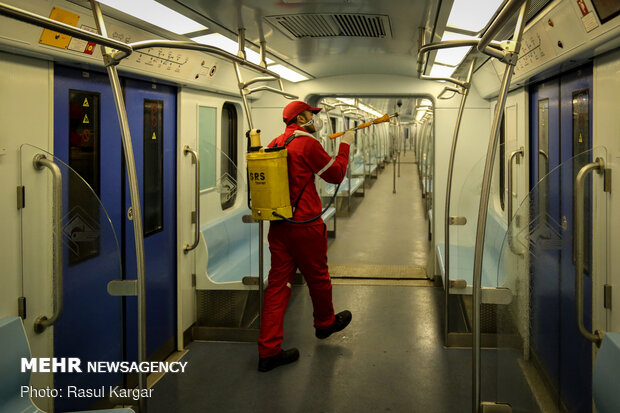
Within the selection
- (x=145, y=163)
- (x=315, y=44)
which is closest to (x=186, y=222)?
(x=145, y=163)

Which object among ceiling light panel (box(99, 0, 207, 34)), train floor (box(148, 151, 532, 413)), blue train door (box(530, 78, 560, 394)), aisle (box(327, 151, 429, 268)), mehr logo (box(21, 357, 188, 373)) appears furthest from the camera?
aisle (box(327, 151, 429, 268))

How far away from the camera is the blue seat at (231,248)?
173 inches

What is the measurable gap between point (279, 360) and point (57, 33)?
2645 millimetres

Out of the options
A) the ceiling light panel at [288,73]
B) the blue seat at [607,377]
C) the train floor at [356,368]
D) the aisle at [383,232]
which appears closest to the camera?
the blue seat at [607,377]

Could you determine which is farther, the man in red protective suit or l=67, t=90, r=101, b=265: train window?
the man in red protective suit

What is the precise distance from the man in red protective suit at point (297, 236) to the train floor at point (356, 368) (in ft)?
0.96

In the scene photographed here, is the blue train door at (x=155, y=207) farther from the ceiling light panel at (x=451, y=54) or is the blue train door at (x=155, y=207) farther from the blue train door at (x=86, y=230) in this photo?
the ceiling light panel at (x=451, y=54)

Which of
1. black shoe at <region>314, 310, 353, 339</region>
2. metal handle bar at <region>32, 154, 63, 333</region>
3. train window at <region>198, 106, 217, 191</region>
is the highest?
train window at <region>198, 106, 217, 191</region>

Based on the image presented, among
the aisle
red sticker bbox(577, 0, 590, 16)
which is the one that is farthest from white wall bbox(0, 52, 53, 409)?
the aisle

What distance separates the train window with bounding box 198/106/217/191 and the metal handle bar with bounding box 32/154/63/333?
1814 mm

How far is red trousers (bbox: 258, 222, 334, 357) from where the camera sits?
3.82 metres

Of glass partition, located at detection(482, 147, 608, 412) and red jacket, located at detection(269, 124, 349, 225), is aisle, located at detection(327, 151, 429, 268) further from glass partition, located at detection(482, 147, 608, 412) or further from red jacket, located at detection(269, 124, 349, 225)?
glass partition, located at detection(482, 147, 608, 412)

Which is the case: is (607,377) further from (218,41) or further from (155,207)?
(218,41)

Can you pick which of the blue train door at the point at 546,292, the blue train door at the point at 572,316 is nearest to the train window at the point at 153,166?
the blue train door at the point at 546,292
